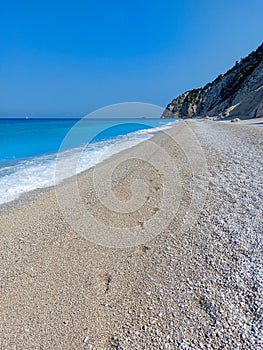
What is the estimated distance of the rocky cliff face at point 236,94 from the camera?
117 feet

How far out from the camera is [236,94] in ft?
171

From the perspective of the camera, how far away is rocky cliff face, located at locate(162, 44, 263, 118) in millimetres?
35594

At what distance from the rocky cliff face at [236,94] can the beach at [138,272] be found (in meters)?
30.0

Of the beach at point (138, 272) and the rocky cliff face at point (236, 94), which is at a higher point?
the rocky cliff face at point (236, 94)

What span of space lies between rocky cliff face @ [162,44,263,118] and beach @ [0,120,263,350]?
30041 millimetres

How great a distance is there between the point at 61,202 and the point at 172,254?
3356 millimetres

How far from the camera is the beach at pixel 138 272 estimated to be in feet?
6.97

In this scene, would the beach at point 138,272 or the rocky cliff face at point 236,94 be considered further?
the rocky cliff face at point 236,94

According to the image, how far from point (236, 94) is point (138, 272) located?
58265mm

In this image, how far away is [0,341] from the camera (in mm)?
2145

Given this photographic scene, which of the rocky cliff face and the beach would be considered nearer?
the beach

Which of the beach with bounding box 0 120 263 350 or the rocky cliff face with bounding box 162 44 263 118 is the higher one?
the rocky cliff face with bounding box 162 44 263 118

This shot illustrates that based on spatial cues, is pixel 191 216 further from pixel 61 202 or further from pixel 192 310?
Result: pixel 61 202

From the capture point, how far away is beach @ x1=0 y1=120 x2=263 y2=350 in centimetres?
212
